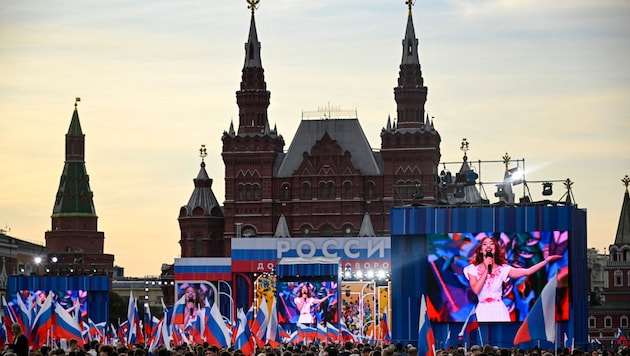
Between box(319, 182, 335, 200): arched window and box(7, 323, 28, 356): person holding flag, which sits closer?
box(7, 323, 28, 356): person holding flag

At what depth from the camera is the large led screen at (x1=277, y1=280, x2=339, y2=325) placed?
92.2 metres

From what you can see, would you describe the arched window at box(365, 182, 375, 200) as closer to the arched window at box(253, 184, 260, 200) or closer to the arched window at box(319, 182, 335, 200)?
the arched window at box(319, 182, 335, 200)

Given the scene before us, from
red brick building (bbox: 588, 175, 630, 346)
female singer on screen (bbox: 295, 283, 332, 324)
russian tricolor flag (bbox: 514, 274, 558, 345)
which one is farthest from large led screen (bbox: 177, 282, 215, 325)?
russian tricolor flag (bbox: 514, 274, 558, 345)

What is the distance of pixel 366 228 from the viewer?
434ft

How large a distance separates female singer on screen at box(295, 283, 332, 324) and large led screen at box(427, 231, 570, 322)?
29522mm

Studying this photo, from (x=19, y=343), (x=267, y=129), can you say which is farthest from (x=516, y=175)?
(x=267, y=129)

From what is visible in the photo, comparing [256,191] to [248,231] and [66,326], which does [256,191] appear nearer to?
[248,231]

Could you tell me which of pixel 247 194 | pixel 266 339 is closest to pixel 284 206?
pixel 247 194

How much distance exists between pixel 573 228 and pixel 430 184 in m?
68.4

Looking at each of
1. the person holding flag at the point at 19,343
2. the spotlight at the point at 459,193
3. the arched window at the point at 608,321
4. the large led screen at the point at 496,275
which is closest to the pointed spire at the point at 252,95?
the arched window at the point at 608,321

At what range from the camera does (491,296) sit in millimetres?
62156

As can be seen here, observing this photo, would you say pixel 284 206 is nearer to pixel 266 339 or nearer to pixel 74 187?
pixel 74 187

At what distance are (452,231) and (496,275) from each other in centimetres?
268

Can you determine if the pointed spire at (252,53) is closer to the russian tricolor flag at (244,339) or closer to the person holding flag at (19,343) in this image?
the russian tricolor flag at (244,339)
